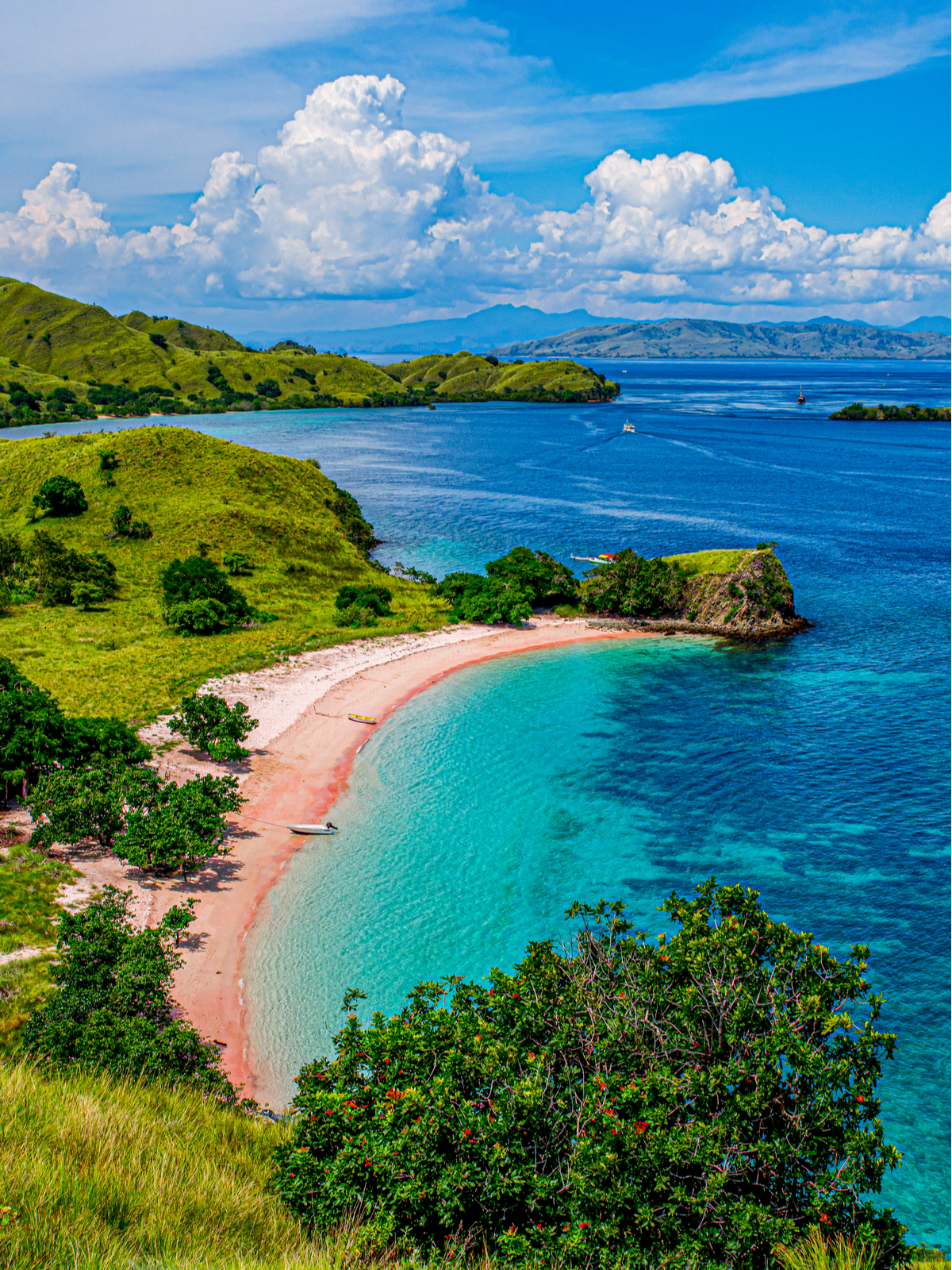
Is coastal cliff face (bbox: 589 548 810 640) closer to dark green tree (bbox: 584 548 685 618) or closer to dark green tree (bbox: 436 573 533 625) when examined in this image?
dark green tree (bbox: 584 548 685 618)

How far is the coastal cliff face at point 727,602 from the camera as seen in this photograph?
208 ft

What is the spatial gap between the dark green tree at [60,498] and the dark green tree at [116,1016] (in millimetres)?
65857

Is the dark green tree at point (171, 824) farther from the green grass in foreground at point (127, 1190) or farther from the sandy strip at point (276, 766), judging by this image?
the green grass in foreground at point (127, 1190)

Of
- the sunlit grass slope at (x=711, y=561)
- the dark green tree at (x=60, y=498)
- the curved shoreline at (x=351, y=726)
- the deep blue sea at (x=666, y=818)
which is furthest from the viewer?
the dark green tree at (x=60, y=498)

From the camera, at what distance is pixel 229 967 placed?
1002 inches

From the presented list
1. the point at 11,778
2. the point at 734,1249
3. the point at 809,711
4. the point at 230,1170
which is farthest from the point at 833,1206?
the point at 809,711

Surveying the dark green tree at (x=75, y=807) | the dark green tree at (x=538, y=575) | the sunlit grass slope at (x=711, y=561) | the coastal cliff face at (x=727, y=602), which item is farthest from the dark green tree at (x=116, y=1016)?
the sunlit grass slope at (x=711, y=561)

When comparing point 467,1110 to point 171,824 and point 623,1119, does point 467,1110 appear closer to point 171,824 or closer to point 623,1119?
point 623,1119

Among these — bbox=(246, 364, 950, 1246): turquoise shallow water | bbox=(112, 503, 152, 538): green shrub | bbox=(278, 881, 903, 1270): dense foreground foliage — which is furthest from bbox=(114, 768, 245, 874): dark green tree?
bbox=(112, 503, 152, 538): green shrub

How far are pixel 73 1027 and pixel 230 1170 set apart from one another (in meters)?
8.11

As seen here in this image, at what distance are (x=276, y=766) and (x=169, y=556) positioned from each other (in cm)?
3998

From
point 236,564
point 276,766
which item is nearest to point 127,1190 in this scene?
point 276,766

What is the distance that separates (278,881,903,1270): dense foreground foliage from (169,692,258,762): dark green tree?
2414 cm

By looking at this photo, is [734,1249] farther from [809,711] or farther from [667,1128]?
[809,711]
